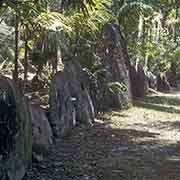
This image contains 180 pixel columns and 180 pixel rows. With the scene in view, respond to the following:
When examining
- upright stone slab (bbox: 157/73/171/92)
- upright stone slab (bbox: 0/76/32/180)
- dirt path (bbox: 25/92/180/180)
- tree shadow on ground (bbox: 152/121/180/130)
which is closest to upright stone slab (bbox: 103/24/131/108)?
dirt path (bbox: 25/92/180/180)

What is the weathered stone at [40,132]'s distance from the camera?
7656 millimetres

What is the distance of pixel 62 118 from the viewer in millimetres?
9406

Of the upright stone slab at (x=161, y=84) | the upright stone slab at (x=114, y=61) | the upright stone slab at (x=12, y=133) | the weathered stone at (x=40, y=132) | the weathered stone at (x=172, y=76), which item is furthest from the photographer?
the weathered stone at (x=172, y=76)

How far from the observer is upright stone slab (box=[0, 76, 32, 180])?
5797 mm

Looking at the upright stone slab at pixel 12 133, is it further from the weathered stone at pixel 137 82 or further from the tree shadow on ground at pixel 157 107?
the weathered stone at pixel 137 82

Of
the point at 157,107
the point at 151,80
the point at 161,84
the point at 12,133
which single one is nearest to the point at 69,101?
the point at 12,133

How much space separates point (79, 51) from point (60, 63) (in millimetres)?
1158

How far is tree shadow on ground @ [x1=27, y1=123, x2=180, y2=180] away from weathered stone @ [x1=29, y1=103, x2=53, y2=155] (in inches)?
6.5

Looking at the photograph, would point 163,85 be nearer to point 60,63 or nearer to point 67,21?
point 60,63

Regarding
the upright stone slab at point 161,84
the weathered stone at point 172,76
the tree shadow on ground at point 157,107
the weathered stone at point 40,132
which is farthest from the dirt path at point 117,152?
the weathered stone at point 172,76

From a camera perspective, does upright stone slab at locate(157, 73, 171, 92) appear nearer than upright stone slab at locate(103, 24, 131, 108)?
No

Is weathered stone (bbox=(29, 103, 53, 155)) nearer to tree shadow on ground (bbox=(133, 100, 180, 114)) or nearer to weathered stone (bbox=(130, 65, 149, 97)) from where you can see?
tree shadow on ground (bbox=(133, 100, 180, 114))

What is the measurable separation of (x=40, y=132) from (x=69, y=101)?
210 centimetres

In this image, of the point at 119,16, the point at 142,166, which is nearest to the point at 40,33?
the point at 142,166
